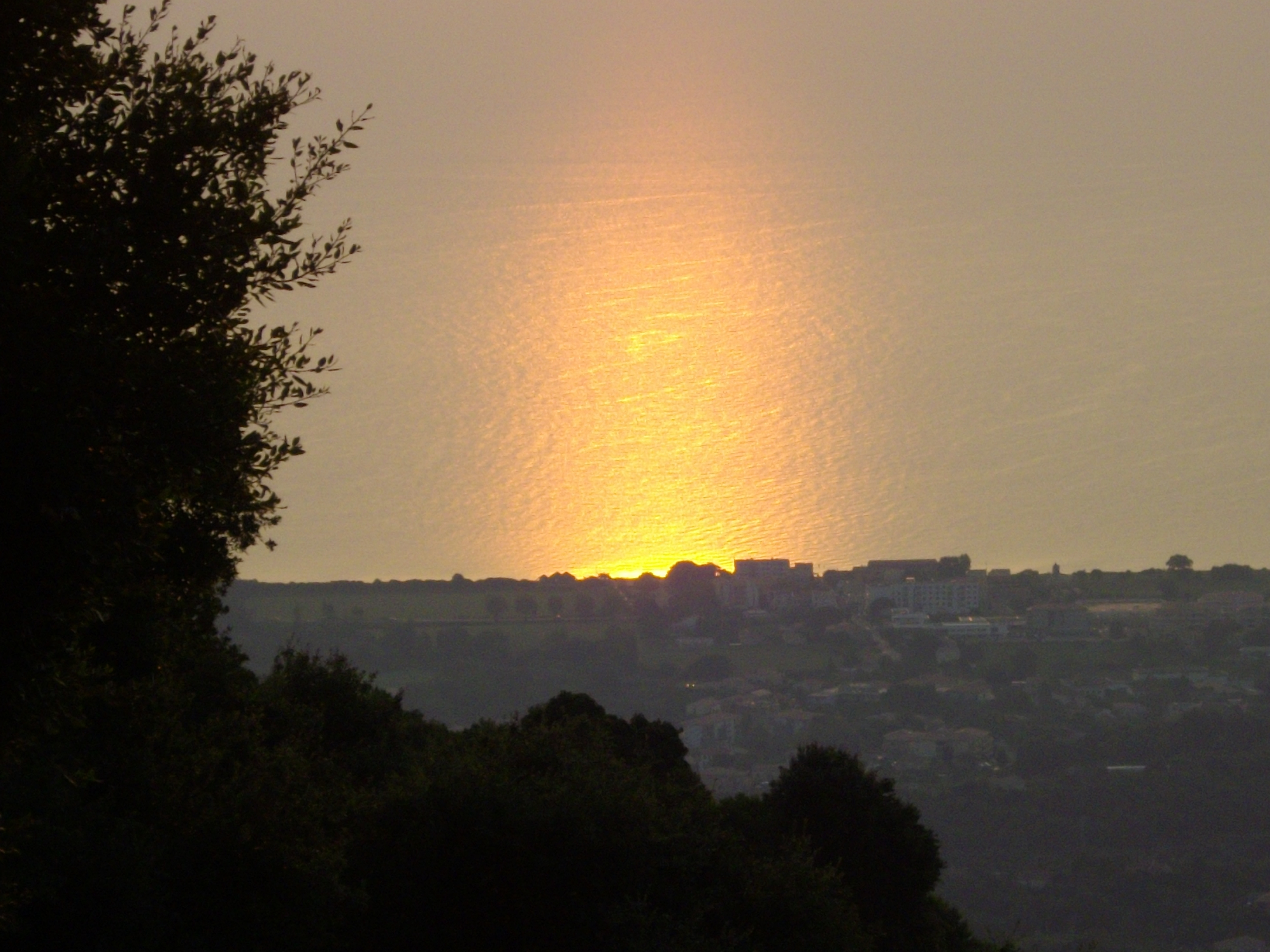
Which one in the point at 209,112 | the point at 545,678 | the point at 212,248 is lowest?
the point at 545,678

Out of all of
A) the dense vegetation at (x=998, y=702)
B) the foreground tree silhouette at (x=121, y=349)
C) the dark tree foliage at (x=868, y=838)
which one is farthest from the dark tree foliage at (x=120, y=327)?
the dense vegetation at (x=998, y=702)

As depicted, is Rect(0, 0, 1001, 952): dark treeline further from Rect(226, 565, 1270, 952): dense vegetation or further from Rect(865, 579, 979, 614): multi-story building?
Rect(865, 579, 979, 614): multi-story building

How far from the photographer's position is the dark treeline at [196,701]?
5.72 meters

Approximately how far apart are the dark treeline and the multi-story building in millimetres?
82858

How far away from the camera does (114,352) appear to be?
19.2ft

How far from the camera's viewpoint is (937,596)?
103 m

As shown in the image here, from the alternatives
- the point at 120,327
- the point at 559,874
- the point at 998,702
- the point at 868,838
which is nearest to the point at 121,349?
the point at 120,327

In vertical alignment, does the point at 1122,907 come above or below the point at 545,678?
below

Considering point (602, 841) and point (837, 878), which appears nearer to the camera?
point (602, 841)

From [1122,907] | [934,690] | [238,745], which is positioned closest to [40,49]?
[238,745]

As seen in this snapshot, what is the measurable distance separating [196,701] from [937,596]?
92234 mm

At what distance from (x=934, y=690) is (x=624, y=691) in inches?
679

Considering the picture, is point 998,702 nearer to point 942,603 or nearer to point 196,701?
point 942,603

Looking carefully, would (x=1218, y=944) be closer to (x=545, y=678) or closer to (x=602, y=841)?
(x=602, y=841)
